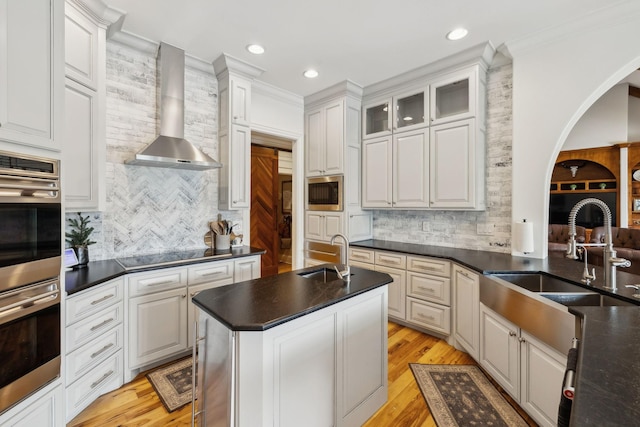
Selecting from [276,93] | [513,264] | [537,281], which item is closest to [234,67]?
[276,93]

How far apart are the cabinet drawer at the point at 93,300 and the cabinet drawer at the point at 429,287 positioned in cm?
280

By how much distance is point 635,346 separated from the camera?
96 cm

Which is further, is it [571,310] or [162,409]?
[162,409]

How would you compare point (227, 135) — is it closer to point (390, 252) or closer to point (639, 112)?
point (390, 252)

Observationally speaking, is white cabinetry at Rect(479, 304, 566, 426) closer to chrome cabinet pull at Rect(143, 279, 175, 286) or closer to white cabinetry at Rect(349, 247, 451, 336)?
white cabinetry at Rect(349, 247, 451, 336)

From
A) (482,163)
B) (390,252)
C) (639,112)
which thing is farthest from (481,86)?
(639,112)

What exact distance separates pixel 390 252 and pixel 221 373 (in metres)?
2.49

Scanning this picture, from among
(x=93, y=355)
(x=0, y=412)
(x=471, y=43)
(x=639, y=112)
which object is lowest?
(x=93, y=355)

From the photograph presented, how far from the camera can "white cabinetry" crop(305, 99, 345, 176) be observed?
13.0ft

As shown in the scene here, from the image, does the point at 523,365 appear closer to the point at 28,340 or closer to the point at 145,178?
the point at 28,340

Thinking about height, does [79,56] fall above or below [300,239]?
above

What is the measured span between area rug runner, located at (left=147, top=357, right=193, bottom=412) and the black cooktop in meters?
0.91

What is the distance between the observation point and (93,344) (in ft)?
6.75

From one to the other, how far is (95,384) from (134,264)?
0.88 metres
